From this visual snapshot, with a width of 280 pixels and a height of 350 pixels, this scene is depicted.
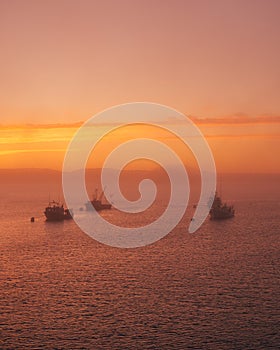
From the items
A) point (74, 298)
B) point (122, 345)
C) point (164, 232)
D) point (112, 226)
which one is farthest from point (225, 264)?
point (112, 226)

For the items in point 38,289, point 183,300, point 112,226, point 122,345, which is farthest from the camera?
point 112,226

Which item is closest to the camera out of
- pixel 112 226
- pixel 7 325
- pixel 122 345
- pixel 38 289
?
pixel 122 345

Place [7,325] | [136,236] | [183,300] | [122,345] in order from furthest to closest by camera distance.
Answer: [136,236] → [183,300] → [7,325] → [122,345]

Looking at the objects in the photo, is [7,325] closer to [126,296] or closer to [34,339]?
[34,339]

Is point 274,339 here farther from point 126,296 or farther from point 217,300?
point 126,296

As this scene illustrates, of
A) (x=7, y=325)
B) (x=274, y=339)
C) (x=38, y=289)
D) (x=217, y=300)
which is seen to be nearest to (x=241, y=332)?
(x=274, y=339)

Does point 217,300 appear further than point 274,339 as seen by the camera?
Yes
